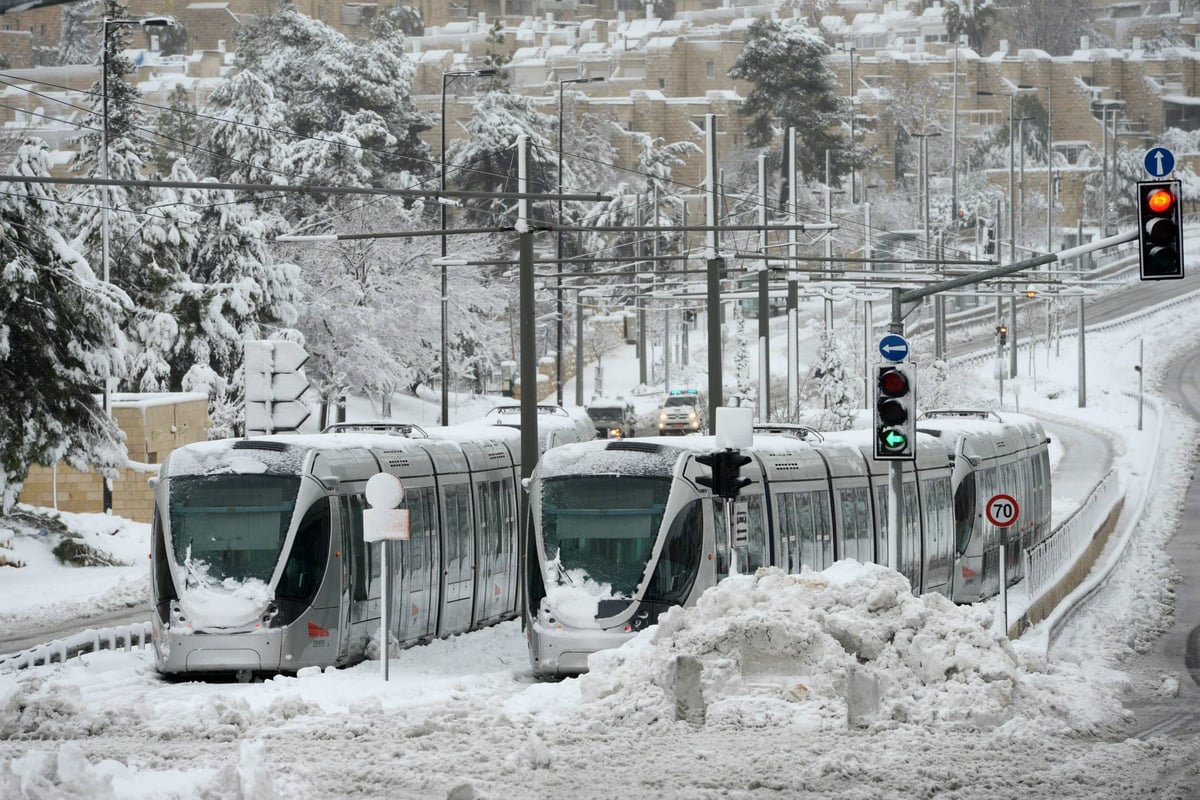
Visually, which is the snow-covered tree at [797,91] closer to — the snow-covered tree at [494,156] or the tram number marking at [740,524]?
the snow-covered tree at [494,156]

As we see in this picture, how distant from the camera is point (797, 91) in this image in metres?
130

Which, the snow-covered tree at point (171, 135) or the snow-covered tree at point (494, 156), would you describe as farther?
the snow-covered tree at point (171, 135)

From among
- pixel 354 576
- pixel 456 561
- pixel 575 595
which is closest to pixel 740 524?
pixel 575 595

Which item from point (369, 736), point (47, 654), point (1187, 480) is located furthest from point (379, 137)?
point (369, 736)

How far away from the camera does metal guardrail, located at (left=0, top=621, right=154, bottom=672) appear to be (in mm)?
21406

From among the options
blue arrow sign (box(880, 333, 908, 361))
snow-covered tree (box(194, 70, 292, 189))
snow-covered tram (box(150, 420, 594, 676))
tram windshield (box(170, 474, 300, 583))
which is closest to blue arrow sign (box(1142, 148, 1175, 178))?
blue arrow sign (box(880, 333, 908, 361))

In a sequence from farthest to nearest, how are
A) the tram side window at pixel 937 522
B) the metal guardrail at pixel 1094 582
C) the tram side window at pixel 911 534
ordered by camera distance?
1. the tram side window at pixel 937 522
2. the tram side window at pixel 911 534
3. the metal guardrail at pixel 1094 582

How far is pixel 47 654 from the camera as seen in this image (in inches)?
853

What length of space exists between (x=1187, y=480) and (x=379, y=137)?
39.6 metres

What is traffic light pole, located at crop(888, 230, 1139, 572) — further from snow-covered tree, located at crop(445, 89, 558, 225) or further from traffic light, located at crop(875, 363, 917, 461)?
snow-covered tree, located at crop(445, 89, 558, 225)

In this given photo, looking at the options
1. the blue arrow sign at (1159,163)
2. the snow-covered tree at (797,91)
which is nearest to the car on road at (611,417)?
the blue arrow sign at (1159,163)

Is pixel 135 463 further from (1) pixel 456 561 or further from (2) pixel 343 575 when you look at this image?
(2) pixel 343 575

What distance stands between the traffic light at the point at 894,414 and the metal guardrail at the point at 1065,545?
7.42 meters

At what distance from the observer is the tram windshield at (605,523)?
2134 cm
